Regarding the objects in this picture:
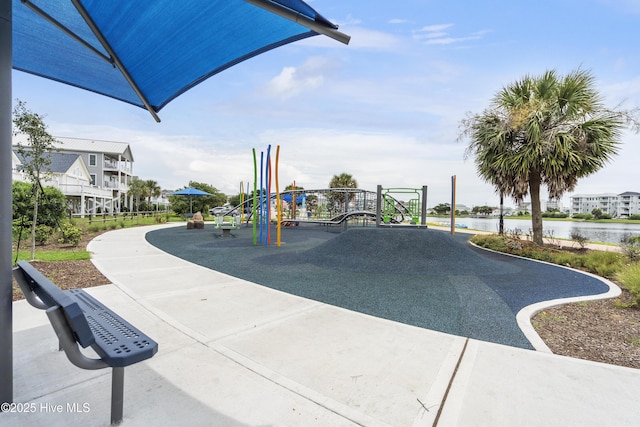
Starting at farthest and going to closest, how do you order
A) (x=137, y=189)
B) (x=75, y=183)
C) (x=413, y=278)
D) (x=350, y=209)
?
(x=137, y=189) → (x=75, y=183) → (x=350, y=209) → (x=413, y=278)

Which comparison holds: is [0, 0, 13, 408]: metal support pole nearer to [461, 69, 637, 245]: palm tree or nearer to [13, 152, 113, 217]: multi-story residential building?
[461, 69, 637, 245]: palm tree

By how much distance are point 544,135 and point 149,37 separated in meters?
12.3

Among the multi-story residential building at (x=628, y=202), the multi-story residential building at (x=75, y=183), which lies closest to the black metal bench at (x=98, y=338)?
the multi-story residential building at (x=75, y=183)

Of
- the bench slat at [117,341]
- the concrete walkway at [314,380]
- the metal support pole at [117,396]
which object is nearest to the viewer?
the bench slat at [117,341]

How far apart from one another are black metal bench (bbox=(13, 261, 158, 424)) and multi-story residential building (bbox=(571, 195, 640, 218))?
76514mm

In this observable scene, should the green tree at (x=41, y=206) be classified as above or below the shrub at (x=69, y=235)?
above

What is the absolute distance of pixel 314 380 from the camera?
2.39 m

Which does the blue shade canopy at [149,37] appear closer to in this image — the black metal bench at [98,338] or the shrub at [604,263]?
the black metal bench at [98,338]

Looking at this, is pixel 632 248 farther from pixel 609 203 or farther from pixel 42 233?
pixel 609 203

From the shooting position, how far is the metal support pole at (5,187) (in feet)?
6.11

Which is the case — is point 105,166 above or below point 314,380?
above

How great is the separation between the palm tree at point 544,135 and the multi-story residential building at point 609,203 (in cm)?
6280

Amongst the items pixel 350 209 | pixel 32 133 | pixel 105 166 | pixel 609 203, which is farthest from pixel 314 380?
pixel 609 203

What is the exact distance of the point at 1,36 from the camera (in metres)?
1.88
